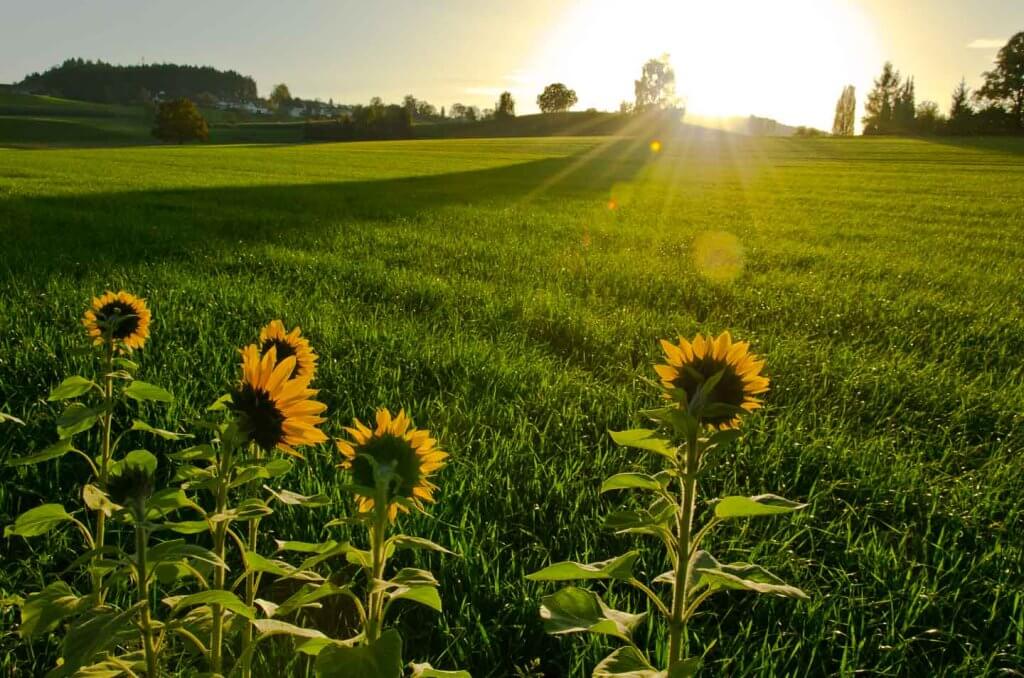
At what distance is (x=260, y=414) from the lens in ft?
2.72

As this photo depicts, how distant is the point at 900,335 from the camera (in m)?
3.71

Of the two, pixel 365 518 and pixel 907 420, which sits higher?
pixel 365 518

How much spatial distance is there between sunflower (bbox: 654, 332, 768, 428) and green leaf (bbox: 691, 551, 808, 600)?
0.56 feet

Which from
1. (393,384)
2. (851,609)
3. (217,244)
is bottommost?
(851,609)

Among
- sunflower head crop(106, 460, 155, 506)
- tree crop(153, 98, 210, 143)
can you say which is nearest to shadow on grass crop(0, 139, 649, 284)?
sunflower head crop(106, 460, 155, 506)

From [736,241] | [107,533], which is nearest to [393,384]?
A: [107,533]

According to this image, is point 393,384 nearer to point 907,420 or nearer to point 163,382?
point 163,382

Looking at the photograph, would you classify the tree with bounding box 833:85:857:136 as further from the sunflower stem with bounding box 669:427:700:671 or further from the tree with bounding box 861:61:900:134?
the sunflower stem with bounding box 669:427:700:671

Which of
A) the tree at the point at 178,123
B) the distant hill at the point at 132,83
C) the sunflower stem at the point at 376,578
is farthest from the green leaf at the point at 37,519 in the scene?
the distant hill at the point at 132,83

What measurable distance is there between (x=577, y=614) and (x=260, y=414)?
0.48m

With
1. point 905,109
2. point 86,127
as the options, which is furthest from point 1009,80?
point 86,127

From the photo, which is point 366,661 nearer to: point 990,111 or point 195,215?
point 195,215

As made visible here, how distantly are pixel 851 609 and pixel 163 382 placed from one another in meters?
2.31

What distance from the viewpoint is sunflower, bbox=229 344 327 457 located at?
82 centimetres
